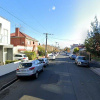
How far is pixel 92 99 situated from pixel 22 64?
6015mm

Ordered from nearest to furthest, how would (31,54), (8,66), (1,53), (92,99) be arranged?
(92,99)
(8,66)
(1,53)
(31,54)

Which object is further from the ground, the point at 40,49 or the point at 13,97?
the point at 40,49

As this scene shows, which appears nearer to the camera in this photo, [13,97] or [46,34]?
[13,97]

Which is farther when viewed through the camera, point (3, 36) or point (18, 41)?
point (18, 41)

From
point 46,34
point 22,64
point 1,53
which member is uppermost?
point 46,34

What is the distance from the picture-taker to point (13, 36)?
95.0 ft

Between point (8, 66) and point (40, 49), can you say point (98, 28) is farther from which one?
point (40, 49)

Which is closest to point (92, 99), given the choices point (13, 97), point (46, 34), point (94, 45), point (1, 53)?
point (13, 97)

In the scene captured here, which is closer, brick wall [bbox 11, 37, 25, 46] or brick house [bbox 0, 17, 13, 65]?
brick house [bbox 0, 17, 13, 65]

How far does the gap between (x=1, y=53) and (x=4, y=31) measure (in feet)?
12.0

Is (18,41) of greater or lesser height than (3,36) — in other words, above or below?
above

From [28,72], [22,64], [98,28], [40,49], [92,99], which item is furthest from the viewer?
[40,49]

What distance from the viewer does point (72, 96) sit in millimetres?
4824

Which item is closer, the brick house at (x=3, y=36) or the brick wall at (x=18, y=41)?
the brick house at (x=3, y=36)
